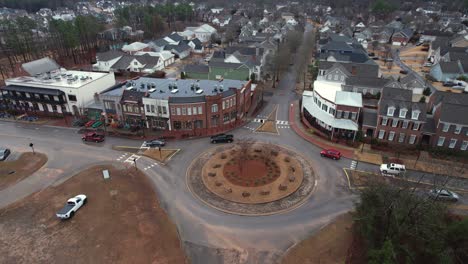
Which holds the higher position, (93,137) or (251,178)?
(93,137)

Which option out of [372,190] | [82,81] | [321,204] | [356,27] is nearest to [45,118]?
[82,81]

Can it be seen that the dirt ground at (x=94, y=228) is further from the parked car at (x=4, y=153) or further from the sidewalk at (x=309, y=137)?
the sidewalk at (x=309, y=137)

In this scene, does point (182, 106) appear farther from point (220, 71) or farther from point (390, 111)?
point (390, 111)

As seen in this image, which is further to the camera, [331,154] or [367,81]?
[367,81]

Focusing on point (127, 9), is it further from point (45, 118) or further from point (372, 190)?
point (372, 190)

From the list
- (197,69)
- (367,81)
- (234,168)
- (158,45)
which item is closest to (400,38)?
(367,81)

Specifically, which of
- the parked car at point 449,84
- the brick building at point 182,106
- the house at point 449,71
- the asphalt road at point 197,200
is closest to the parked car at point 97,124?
the asphalt road at point 197,200

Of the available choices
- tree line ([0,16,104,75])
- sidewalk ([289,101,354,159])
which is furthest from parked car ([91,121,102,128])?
tree line ([0,16,104,75])
